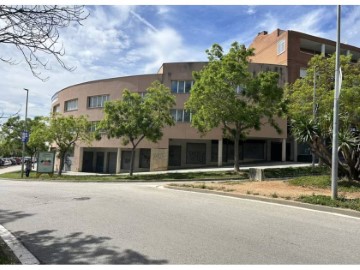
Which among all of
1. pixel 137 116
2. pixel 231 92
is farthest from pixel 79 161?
pixel 231 92

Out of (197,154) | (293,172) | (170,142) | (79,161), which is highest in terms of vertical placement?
(170,142)

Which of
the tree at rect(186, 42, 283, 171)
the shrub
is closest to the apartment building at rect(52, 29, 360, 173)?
the tree at rect(186, 42, 283, 171)

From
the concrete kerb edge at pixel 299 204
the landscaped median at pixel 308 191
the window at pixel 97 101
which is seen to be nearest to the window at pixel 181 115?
the window at pixel 97 101

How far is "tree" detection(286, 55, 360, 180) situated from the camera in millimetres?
17266

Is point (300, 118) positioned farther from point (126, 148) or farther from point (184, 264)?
point (126, 148)

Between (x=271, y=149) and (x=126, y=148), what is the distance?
680 inches

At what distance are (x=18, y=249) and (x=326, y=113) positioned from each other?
18.2m

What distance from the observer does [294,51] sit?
42594mm

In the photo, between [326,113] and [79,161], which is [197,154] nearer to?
[79,161]

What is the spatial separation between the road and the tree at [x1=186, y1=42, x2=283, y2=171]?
606 inches

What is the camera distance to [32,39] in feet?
20.0

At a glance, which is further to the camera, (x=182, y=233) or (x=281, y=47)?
(x=281, y=47)

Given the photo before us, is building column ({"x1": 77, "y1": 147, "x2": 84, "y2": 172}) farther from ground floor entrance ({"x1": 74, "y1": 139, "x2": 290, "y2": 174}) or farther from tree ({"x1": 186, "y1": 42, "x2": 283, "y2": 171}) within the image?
tree ({"x1": 186, "y1": 42, "x2": 283, "y2": 171})

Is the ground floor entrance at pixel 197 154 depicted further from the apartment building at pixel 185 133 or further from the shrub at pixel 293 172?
the shrub at pixel 293 172
